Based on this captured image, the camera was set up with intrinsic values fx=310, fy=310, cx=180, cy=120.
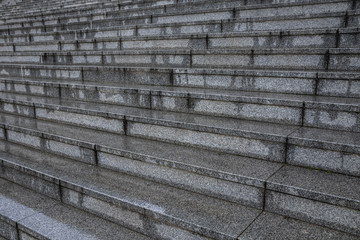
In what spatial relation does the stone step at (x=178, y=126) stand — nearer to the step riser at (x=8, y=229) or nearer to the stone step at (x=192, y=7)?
the step riser at (x=8, y=229)

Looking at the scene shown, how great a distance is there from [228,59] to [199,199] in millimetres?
2644

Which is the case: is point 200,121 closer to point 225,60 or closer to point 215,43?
point 225,60

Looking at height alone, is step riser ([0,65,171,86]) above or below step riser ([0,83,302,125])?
above

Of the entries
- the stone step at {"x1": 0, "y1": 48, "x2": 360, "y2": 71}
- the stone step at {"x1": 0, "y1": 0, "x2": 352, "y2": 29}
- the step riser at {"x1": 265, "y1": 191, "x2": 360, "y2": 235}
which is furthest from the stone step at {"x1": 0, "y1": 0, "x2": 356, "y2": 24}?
the step riser at {"x1": 265, "y1": 191, "x2": 360, "y2": 235}

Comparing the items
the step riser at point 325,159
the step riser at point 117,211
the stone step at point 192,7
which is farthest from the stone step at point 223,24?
the step riser at point 117,211

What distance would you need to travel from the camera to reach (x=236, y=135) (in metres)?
3.35

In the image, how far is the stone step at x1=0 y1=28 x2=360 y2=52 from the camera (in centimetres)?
440

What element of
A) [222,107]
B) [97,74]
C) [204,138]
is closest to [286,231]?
[204,138]

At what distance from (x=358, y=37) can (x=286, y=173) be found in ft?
8.41

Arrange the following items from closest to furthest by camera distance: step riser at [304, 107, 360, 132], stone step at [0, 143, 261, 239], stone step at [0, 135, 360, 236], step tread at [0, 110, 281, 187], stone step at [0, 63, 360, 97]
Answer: stone step at [0, 135, 360, 236] < stone step at [0, 143, 261, 239] < step tread at [0, 110, 281, 187] < step riser at [304, 107, 360, 132] < stone step at [0, 63, 360, 97]

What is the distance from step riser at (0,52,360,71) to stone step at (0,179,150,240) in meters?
3.02

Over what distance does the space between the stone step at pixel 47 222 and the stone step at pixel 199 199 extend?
0.09 m

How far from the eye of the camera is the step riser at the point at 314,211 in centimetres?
240

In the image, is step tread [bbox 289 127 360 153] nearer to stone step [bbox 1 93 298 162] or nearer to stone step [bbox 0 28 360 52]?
stone step [bbox 1 93 298 162]
